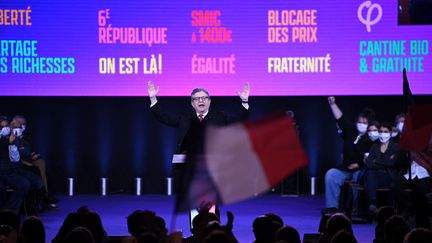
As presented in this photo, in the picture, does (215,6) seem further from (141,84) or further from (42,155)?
(42,155)

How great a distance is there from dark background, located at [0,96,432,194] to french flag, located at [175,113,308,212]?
9416 mm

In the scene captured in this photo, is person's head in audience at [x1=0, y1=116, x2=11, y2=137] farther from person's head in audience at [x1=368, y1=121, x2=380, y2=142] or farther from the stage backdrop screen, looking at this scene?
person's head in audience at [x1=368, y1=121, x2=380, y2=142]

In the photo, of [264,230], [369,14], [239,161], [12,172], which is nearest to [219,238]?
[239,161]

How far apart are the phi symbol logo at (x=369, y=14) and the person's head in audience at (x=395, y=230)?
23.9 feet

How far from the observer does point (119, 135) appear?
14414 millimetres

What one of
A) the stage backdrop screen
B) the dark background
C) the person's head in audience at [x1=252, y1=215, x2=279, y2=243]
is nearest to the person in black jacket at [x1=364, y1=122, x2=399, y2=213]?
the stage backdrop screen

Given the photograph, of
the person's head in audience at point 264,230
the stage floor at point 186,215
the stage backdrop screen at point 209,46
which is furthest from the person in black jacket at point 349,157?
the person's head in audience at point 264,230

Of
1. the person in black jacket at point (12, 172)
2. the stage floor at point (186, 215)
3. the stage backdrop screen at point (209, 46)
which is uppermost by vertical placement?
the stage backdrop screen at point (209, 46)

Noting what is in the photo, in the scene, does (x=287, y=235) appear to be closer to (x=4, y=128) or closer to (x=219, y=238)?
(x=219, y=238)

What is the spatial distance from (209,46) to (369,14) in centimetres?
245

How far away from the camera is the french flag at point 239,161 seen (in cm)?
441

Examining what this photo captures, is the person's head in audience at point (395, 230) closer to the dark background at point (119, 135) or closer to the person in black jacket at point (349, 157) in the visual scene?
the person in black jacket at point (349, 157)

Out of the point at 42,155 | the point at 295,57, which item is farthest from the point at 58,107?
the point at 295,57

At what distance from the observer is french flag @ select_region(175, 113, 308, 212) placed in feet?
14.5
